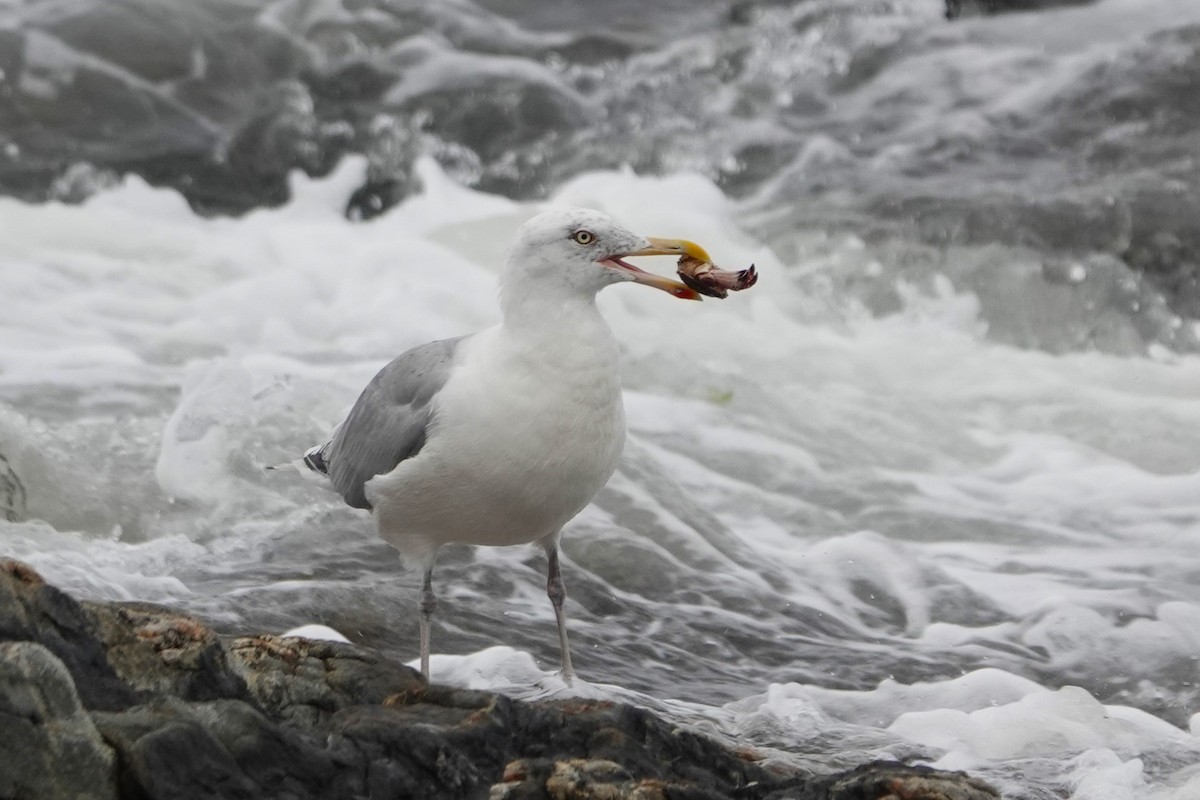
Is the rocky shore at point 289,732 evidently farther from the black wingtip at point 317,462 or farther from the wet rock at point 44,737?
the black wingtip at point 317,462

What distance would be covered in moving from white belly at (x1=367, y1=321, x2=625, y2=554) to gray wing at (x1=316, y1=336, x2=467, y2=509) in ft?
0.31

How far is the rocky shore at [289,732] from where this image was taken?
3.03 meters

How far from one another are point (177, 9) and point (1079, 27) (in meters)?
7.93

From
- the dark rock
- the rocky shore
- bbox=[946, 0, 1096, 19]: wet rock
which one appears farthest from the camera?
bbox=[946, 0, 1096, 19]: wet rock

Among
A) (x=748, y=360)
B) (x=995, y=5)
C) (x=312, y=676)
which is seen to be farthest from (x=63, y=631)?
(x=995, y=5)

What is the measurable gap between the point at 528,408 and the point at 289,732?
146 cm

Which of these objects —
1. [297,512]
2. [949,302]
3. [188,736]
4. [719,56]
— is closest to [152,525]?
[297,512]

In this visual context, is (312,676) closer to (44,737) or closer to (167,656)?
(167,656)

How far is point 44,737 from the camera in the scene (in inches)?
116

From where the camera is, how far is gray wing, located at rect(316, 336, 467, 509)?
489cm

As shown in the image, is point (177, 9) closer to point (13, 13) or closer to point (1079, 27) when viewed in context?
point (13, 13)

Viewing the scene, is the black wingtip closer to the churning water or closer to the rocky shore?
the churning water

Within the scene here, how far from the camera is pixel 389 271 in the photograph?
11016mm

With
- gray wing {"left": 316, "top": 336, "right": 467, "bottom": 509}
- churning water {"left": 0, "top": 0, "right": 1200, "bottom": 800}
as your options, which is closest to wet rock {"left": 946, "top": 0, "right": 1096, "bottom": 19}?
churning water {"left": 0, "top": 0, "right": 1200, "bottom": 800}
